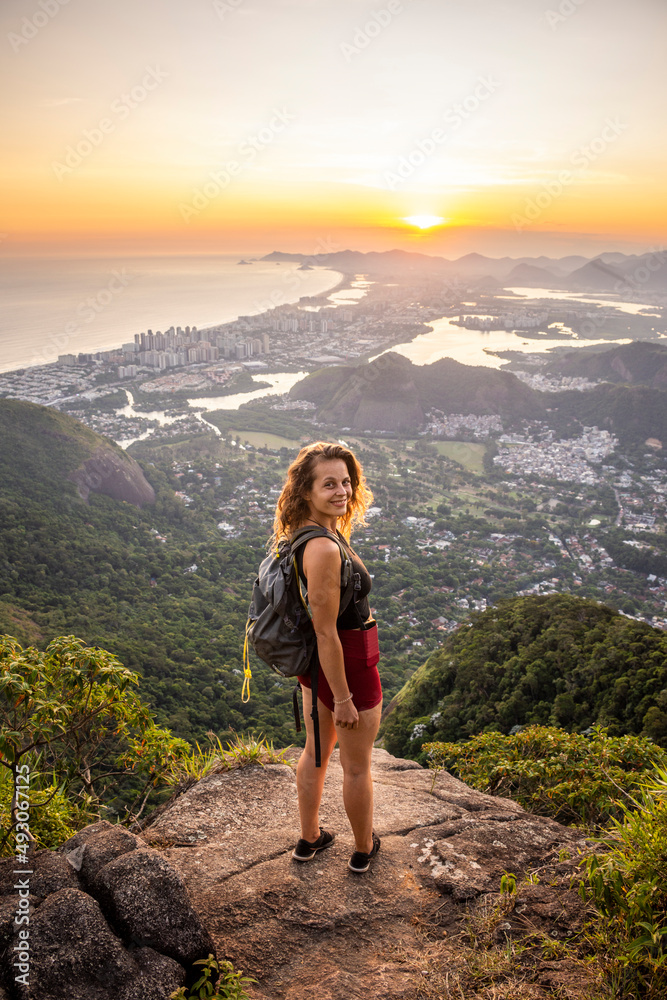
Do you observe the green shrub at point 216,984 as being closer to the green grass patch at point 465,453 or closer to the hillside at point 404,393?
the green grass patch at point 465,453

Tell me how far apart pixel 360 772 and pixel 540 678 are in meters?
5.50

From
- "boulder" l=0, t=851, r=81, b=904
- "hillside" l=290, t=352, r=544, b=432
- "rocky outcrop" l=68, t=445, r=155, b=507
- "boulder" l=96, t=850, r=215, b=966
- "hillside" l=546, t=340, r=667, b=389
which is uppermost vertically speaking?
"hillside" l=546, t=340, r=667, b=389

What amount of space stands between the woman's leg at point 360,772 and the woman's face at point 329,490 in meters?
0.63

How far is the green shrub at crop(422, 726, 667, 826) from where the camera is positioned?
253 cm

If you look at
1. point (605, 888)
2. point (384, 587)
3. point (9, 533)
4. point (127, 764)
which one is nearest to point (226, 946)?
point (605, 888)

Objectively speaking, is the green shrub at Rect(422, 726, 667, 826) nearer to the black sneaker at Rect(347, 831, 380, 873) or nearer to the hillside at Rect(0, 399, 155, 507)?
the black sneaker at Rect(347, 831, 380, 873)

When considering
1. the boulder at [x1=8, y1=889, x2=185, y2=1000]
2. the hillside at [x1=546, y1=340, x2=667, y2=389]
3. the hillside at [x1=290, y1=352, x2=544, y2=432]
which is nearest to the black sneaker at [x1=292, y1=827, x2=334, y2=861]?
the boulder at [x1=8, y1=889, x2=185, y2=1000]

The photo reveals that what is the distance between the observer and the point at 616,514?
22.7 m

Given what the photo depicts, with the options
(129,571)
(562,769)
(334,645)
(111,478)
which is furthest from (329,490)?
(111,478)

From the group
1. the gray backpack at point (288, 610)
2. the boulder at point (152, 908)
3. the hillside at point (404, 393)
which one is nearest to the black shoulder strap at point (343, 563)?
the gray backpack at point (288, 610)

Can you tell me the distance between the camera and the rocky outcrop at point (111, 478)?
18.8m

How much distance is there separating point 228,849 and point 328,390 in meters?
36.2

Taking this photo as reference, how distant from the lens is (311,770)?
76.2 inches

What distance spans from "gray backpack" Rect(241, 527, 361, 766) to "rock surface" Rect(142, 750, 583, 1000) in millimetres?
587
